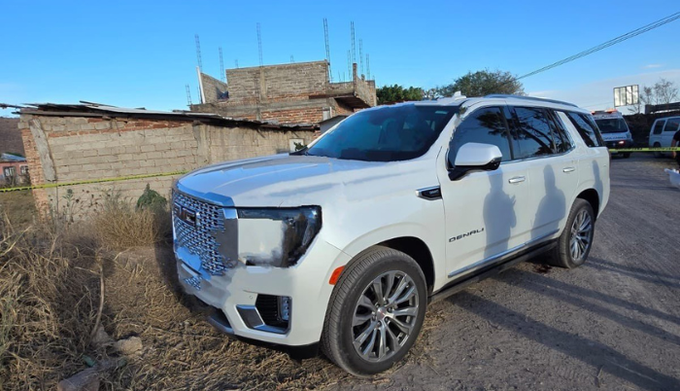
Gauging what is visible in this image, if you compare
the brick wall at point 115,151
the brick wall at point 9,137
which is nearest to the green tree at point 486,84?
the brick wall at point 115,151

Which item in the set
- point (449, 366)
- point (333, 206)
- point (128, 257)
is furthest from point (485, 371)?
point (128, 257)

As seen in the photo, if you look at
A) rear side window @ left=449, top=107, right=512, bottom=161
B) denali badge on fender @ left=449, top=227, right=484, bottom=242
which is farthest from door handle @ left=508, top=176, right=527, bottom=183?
denali badge on fender @ left=449, top=227, right=484, bottom=242

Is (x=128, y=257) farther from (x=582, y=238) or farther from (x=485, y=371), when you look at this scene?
(x=582, y=238)

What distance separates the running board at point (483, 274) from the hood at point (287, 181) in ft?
3.36

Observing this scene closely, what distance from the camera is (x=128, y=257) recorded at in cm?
430

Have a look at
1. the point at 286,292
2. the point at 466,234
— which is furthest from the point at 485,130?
the point at 286,292

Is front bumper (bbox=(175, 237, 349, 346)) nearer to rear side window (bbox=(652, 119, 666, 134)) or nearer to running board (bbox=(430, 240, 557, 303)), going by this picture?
running board (bbox=(430, 240, 557, 303))

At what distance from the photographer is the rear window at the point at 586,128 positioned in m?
4.70

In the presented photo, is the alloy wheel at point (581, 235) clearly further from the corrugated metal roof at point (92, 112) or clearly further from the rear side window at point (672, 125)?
the rear side window at point (672, 125)

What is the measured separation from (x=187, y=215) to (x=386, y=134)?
1810 millimetres

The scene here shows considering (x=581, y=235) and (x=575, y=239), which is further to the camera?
(x=581, y=235)

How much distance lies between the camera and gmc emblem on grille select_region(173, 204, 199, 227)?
2594 mm

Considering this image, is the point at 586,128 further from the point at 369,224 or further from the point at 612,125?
the point at 612,125

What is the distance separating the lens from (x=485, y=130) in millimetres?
3574
